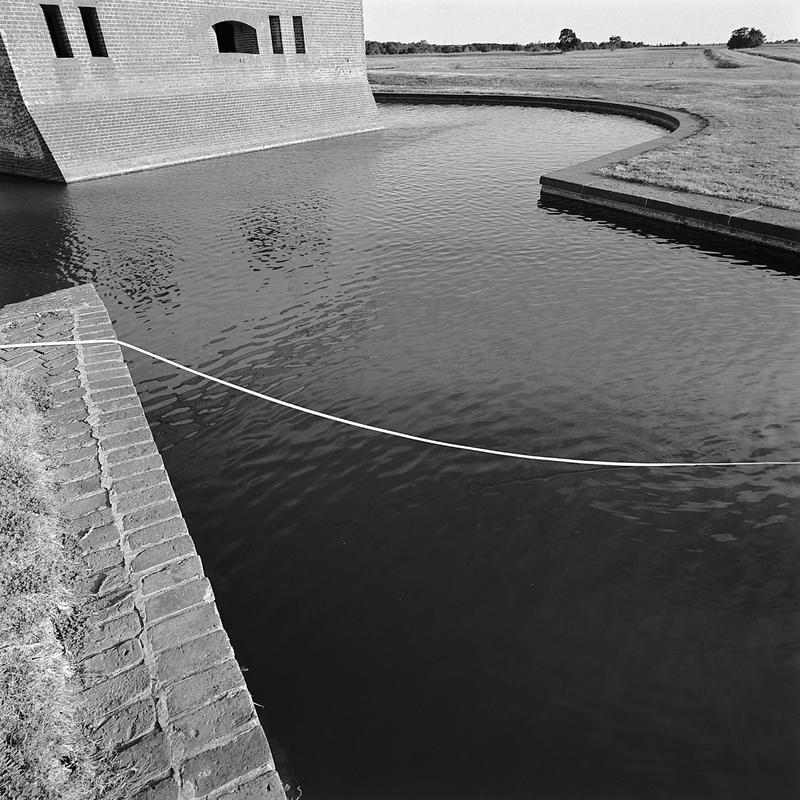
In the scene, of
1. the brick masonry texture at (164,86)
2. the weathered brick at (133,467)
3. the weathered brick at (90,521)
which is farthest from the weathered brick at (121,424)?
the brick masonry texture at (164,86)

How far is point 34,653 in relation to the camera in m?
2.60

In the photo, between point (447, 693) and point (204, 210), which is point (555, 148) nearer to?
point (204, 210)

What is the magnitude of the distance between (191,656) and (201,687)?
0.56 ft

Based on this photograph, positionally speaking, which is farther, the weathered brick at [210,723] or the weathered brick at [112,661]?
the weathered brick at [112,661]

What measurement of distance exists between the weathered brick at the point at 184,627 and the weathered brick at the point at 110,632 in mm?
87

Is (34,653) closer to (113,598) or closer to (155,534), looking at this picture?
(113,598)

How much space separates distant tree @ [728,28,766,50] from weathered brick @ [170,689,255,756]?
8118cm

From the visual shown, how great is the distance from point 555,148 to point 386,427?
50.2 ft

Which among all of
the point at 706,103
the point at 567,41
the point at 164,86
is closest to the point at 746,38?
the point at 567,41

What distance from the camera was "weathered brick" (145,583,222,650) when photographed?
108 inches

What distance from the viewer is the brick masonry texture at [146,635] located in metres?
2.31

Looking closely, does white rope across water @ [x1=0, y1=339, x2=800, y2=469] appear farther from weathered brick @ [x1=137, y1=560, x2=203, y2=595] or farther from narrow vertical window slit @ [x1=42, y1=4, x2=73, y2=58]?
narrow vertical window slit @ [x1=42, y1=4, x2=73, y2=58]

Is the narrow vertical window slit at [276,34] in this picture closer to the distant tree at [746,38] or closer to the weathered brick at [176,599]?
the weathered brick at [176,599]

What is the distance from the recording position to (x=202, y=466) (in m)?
5.06
